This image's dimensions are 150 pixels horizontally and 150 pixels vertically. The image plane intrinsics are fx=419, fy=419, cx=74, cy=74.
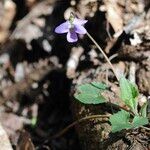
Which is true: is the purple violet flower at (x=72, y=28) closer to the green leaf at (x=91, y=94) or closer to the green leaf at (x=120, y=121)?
the green leaf at (x=91, y=94)

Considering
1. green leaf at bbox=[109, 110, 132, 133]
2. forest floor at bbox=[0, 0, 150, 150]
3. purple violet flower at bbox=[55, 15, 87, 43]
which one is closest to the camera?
green leaf at bbox=[109, 110, 132, 133]

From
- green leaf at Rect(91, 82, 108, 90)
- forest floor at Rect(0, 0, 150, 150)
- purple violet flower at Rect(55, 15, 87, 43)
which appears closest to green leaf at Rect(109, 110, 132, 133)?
forest floor at Rect(0, 0, 150, 150)

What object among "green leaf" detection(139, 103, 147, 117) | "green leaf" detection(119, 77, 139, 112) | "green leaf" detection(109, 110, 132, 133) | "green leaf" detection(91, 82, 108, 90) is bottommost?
"green leaf" detection(139, 103, 147, 117)

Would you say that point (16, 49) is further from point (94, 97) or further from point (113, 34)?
point (94, 97)

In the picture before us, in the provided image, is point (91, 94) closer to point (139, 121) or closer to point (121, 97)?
point (121, 97)

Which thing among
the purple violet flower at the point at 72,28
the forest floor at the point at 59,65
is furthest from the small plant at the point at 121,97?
the forest floor at the point at 59,65

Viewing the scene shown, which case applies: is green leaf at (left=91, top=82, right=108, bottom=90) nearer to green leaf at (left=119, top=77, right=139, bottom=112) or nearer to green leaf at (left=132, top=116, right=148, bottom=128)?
green leaf at (left=119, top=77, right=139, bottom=112)

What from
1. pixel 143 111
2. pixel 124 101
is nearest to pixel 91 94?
pixel 124 101
